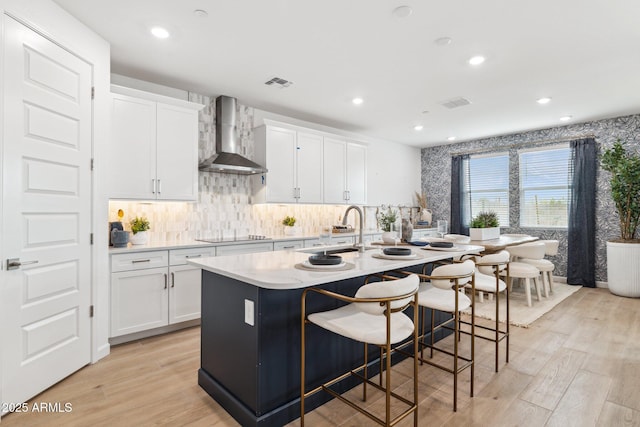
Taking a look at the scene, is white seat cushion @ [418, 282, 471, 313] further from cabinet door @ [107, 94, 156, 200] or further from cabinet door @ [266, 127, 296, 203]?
cabinet door @ [107, 94, 156, 200]

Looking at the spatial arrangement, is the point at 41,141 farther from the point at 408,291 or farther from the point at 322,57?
the point at 408,291

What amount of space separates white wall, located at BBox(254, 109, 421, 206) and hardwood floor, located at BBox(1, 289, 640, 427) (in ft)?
12.9

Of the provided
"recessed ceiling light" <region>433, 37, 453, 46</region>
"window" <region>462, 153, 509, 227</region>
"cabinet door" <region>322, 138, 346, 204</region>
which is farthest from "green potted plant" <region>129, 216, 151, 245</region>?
"window" <region>462, 153, 509, 227</region>

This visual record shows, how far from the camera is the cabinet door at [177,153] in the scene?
11.9 ft

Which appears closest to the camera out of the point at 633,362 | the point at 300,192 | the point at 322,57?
the point at 633,362

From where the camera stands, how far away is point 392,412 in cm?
204

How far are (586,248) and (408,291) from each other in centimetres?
536

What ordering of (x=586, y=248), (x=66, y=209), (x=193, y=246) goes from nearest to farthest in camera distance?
(x=66, y=209) → (x=193, y=246) → (x=586, y=248)

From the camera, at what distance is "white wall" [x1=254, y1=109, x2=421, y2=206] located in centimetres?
661

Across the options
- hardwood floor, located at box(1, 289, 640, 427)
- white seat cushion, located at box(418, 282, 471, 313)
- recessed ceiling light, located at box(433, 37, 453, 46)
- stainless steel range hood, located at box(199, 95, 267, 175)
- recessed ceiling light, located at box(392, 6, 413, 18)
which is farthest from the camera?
stainless steel range hood, located at box(199, 95, 267, 175)

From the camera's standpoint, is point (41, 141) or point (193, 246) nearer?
point (41, 141)

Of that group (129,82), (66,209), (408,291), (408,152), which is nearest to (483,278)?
(408,291)

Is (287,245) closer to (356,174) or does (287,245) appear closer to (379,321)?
(356,174)

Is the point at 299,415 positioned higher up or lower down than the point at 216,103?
lower down
